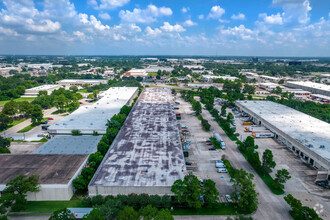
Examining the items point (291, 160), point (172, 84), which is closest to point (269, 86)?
point (172, 84)

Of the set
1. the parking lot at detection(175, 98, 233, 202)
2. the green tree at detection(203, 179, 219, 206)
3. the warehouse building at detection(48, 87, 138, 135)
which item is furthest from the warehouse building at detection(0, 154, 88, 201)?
the parking lot at detection(175, 98, 233, 202)

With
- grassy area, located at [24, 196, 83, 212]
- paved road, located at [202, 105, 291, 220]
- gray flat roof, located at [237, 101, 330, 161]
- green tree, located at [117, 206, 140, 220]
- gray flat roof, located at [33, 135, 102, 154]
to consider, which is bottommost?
paved road, located at [202, 105, 291, 220]

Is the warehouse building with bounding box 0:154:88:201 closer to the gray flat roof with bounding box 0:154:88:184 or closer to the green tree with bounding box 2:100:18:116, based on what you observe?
the gray flat roof with bounding box 0:154:88:184

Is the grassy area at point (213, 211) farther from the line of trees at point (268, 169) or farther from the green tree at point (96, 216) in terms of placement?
the green tree at point (96, 216)

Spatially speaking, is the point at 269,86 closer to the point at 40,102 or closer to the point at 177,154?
the point at 177,154

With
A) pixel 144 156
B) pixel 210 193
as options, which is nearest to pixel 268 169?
pixel 210 193

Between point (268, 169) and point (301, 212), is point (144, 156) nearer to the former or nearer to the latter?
point (268, 169)
